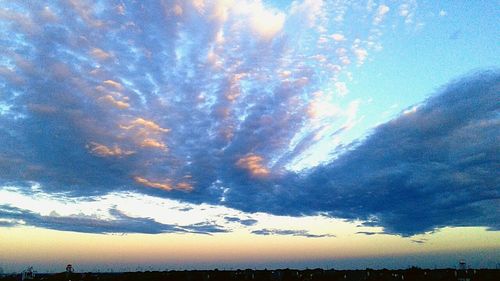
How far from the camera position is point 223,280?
590 feet

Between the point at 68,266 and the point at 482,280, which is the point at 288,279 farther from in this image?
the point at 68,266

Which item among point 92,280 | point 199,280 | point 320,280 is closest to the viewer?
point 92,280

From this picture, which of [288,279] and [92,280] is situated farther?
[288,279]

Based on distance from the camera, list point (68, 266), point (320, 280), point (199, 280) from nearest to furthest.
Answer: point (68, 266)
point (320, 280)
point (199, 280)

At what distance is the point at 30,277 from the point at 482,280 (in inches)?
6450

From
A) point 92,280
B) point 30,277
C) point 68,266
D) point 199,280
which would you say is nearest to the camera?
point 68,266

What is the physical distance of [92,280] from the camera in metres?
165

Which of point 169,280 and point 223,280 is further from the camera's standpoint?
point 169,280

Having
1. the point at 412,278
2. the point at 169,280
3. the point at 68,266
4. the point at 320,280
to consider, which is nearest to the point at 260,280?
the point at 320,280

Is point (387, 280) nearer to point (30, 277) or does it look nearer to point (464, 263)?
point (464, 263)

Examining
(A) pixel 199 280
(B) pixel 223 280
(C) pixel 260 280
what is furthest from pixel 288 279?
(A) pixel 199 280

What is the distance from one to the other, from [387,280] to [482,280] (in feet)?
128

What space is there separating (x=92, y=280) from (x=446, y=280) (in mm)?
144263

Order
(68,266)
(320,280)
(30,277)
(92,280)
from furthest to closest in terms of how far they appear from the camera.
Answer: (320,280) < (92,280) < (30,277) < (68,266)
